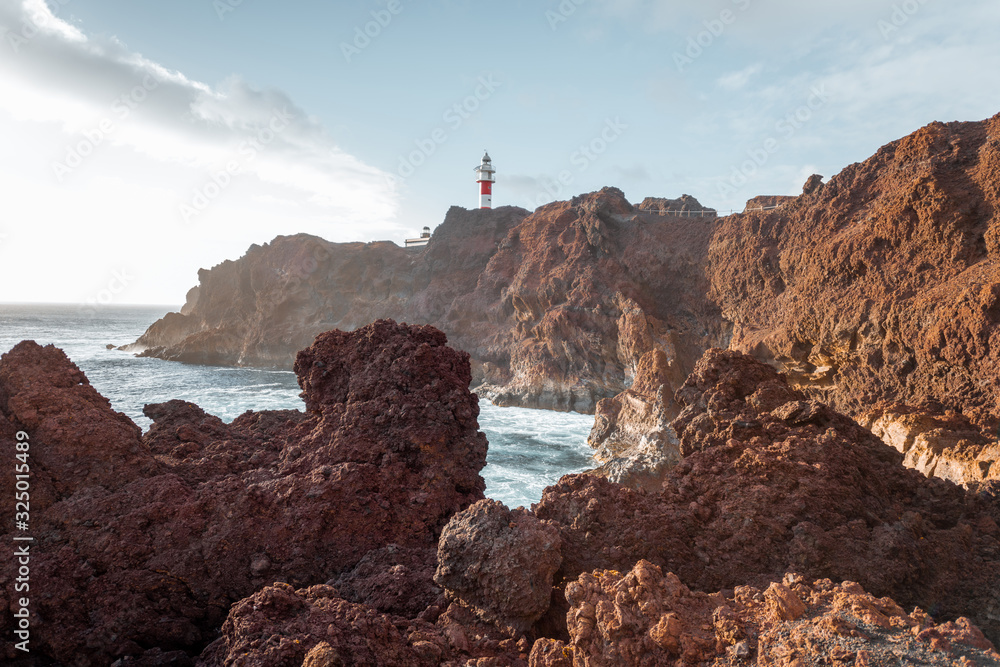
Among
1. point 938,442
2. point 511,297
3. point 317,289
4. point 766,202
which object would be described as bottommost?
point 938,442

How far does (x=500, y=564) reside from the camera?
361 cm

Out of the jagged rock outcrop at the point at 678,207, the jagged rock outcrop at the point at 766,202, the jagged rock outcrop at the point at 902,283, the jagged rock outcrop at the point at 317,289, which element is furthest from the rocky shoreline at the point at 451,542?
the jagged rock outcrop at the point at 317,289

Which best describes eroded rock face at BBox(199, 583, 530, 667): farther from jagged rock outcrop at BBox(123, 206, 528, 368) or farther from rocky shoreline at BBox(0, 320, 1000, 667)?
jagged rock outcrop at BBox(123, 206, 528, 368)

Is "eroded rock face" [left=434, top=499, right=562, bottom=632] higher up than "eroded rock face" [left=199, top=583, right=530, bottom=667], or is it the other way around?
"eroded rock face" [left=434, top=499, right=562, bottom=632]

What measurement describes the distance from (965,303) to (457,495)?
590 inches

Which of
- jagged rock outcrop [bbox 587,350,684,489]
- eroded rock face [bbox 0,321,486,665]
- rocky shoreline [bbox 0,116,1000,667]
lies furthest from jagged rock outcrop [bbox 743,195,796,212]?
eroded rock face [bbox 0,321,486,665]

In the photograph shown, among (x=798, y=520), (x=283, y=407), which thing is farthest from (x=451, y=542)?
(x=283, y=407)

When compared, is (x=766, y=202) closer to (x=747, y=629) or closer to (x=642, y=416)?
(x=642, y=416)

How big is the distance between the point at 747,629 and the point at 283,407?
3014 centimetres

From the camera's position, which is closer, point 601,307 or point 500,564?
point 500,564

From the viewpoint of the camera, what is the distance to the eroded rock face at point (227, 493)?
4.05m

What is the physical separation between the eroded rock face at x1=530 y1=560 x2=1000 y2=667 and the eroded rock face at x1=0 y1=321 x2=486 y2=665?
1.55 meters

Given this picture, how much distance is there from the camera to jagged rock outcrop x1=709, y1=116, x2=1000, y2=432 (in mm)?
13109

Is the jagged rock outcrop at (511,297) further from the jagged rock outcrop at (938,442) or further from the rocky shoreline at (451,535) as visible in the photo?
the rocky shoreline at (451,535)
